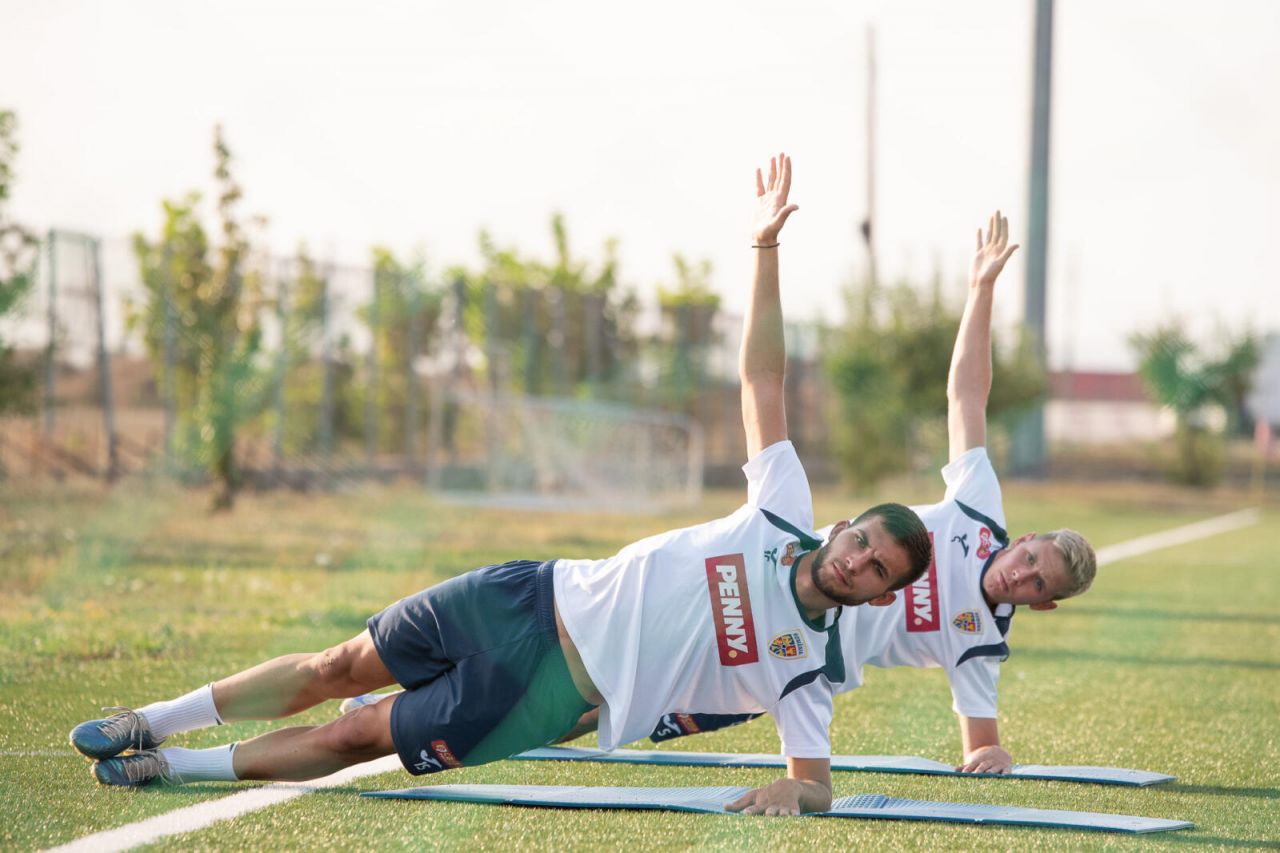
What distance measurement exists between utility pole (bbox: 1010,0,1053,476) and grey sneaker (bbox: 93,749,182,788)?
3295cm

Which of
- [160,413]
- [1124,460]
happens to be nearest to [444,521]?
[160,413]

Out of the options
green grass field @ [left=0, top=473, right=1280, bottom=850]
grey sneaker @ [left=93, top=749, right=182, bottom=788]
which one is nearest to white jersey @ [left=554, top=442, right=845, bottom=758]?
green grass field @ [left=0, top=473, right=1280, bottom=850]

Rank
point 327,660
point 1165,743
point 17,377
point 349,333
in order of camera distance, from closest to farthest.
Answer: point 327,660 < point 1165,743 < point 17,377 < point 349,333

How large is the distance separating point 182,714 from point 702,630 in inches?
68.8

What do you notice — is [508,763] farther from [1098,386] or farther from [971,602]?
[1098,386]

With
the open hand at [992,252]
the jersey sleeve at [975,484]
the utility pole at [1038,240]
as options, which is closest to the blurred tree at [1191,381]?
the utility pole at [1038,240]

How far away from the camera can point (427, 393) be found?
1125 inches

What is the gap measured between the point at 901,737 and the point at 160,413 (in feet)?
55.0

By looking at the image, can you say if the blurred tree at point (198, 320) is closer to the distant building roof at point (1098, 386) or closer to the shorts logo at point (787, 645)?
the shorts logo at point (787, 645)

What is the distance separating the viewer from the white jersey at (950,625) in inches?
238

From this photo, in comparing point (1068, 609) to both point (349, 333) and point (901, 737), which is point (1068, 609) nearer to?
point (901, 737)

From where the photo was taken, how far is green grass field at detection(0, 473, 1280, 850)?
4852mm

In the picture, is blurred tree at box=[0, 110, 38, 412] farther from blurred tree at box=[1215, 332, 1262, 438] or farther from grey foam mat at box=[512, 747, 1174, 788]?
blurred tree at box=[1215, 332, 1262, 438]

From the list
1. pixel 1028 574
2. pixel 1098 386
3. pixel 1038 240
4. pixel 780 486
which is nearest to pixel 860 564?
pixel 780 486
